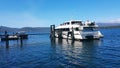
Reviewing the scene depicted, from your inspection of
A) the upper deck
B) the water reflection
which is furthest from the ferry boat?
the water reflection

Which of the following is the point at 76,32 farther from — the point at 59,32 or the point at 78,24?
the point at 59,32

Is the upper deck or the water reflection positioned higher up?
the upper deck

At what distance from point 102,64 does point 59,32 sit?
53416mm

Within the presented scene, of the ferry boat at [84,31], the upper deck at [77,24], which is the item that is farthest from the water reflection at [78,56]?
the upper deck at [77,24]

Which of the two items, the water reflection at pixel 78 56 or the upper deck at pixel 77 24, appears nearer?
the water reflection at pixel 78 56

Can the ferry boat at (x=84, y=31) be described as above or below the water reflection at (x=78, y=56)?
above

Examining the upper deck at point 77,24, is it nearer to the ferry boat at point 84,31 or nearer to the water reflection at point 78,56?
the ferry boat at point 84,31

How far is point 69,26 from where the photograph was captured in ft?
236

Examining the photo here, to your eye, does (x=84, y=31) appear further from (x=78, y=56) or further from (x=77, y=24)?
(x=78, y=56)

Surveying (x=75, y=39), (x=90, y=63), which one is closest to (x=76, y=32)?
(x=75, y=39)

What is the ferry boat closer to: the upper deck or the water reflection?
the upper deck

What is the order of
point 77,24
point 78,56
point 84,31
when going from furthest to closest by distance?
1. point 77,24
2. point 84,31
3. point 78,56

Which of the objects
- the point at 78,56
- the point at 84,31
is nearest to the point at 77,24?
the point at 84,31

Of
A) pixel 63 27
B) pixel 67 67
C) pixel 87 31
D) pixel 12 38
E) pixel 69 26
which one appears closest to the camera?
pixel 67 67
